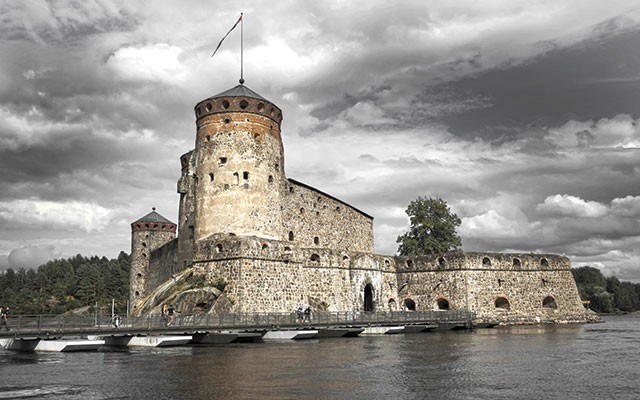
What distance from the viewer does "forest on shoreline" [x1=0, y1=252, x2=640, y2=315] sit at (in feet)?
284

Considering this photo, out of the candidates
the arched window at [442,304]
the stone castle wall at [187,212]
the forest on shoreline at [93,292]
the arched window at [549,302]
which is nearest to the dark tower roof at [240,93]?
the stone castle wall at [187,212]

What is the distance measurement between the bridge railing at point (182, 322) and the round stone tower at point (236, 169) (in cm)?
803

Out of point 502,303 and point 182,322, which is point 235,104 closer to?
point 182,322

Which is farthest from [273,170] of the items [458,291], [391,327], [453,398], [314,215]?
[453,398]

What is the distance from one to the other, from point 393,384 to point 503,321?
101 feet

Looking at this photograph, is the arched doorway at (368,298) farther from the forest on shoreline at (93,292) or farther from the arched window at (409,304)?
the forest on shoreline at (93,292)

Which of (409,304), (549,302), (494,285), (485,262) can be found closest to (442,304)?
(409,304)

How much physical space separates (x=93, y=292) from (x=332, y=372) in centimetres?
8390

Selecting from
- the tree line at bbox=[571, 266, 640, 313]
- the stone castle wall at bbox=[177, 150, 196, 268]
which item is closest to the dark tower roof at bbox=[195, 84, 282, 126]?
the stone castle wall at bbox=[177, 150, 196, 268]

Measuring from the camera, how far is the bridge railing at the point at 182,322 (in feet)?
76.6

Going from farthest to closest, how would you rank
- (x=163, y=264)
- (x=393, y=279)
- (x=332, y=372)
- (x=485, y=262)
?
(x=163, y=264) < (x=393, y=279) < (x=485, y=262) < (x=332, y=372)

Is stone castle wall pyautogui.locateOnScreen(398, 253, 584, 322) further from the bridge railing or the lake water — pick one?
the lake water

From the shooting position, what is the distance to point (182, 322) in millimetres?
26719

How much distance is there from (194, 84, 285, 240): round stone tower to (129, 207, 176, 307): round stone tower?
751 inches
